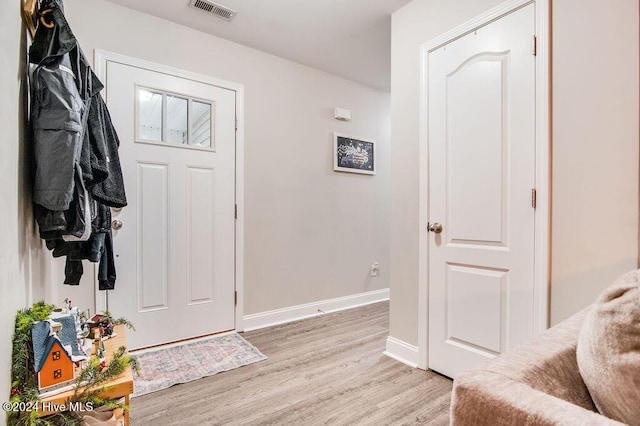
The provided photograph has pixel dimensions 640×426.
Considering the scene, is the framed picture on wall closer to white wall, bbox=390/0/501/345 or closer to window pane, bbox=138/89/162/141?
white wall, bbox=390/0/501/345

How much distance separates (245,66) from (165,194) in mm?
1348

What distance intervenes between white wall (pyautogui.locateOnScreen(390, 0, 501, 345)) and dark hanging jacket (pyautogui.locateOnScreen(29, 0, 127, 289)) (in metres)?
1.79

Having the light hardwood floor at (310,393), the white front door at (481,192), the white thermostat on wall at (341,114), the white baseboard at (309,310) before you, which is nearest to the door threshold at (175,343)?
the white baseboard at (309,310)

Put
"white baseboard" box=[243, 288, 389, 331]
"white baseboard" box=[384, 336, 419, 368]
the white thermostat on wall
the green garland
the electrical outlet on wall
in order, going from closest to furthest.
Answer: the green garland, "white baseboard" box=[384, 336, 419, 368], "white baseboard" box=[243, 288, 389, 331], the white thermostat on wall, the electrical outlet on wall

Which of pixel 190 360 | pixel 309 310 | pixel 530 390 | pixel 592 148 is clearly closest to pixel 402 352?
pixel 309 310

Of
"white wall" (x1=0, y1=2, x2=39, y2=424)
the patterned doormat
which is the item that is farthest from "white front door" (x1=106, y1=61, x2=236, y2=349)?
"white wall" (x1=0, y1=2, x2=39, y2=424)

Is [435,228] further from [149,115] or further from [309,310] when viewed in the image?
[149,115]

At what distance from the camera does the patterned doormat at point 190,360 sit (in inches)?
80.6

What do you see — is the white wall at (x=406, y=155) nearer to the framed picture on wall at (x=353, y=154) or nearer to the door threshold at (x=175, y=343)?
the framed picture on wall at (x=353, y=154)

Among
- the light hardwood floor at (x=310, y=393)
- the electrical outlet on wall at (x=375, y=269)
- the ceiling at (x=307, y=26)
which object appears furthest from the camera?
the electrical outlet on wall at (x=375, y=269)

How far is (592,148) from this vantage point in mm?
1487

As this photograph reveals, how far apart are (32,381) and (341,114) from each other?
3159 mm

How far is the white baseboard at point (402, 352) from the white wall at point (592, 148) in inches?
36.8

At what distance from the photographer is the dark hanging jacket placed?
3.66ft
